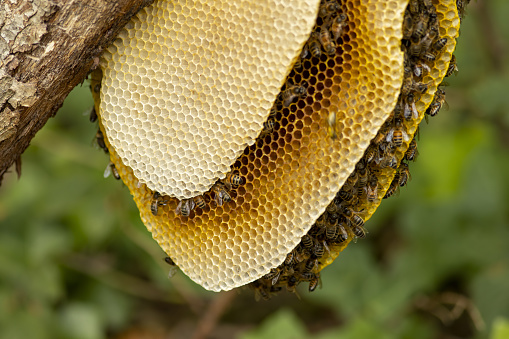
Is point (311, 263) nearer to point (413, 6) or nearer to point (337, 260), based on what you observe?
point (413, 6)

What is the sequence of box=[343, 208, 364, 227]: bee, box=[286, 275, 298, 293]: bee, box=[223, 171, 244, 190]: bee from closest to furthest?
1. box=[223, 171, 244, 190]: bee
2. box=[343, 208, 364, 227]: bee
3. box=[286, 275, 298, 293]: bee

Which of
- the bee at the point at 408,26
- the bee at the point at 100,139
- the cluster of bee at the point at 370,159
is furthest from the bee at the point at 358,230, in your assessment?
the bee at the point at 100,139

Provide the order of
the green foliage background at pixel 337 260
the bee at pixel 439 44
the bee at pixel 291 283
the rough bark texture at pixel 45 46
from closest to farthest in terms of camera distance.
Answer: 1. the rough bark texture at pixel 45 46
2. the bee at pixel 439 44
3. the bee at pixel 291 283
4. the green foliage background at pixel 337 260

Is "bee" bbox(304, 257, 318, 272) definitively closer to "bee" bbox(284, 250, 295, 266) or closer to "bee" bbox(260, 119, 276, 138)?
"bee" bbox(284, 250, 295, 266)

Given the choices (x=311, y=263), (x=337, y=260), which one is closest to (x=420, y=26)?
(x=311, y=263)

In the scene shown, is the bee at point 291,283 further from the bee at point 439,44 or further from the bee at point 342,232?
the bee at point 439,44

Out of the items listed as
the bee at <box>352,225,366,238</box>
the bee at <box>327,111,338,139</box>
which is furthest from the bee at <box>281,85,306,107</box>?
the bee at <box>352,225,366,238</box>
